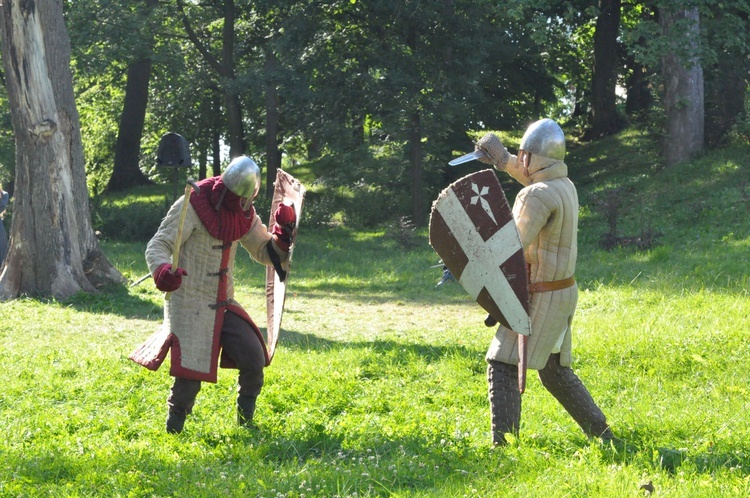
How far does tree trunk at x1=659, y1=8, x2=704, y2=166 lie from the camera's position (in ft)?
55.6

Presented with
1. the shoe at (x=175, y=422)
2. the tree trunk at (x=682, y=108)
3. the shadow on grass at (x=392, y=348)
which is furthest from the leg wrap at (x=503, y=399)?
the tree trunk at (x=682, y=108)

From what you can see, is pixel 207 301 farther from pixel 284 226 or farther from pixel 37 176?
pixel 37 176

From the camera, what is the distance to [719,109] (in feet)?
57.7

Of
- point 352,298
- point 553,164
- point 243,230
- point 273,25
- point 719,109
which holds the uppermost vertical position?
point 273,25

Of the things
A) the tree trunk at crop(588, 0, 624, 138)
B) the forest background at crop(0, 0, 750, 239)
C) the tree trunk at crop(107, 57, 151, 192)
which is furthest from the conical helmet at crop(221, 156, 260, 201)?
the tree trunk at crop(107, 57, 151, 192)

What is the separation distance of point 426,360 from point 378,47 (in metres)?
11.4

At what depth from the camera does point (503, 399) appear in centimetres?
472

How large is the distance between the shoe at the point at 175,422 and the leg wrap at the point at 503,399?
1782 mm

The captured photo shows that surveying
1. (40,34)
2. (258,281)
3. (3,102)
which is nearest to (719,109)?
(258,281)

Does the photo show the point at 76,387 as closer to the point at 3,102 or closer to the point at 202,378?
the point at 202,378

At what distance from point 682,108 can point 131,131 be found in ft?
45.4

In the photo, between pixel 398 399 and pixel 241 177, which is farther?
pixel 398 399

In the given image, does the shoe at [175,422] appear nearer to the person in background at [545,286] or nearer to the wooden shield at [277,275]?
the wooden shield at [277,275]

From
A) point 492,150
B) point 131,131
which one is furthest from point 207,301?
point 131,131
